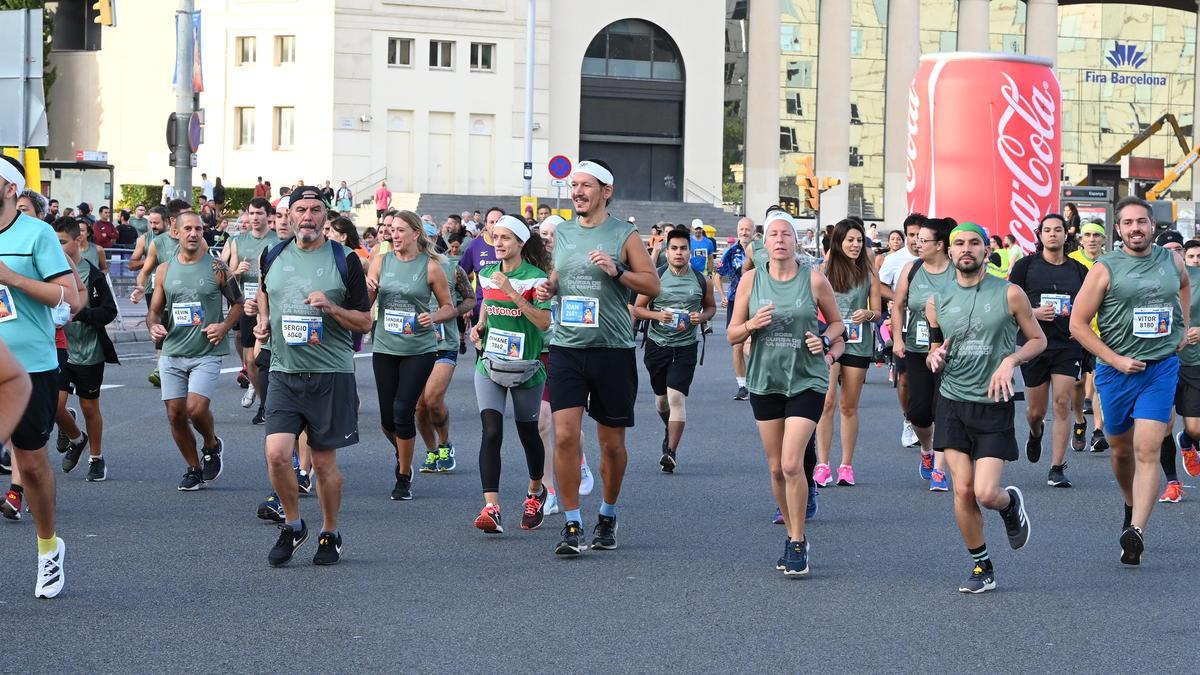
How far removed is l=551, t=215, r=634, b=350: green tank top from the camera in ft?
29.9

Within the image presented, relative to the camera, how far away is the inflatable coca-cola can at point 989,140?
25.9 m

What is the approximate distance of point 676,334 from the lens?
13.3 metres

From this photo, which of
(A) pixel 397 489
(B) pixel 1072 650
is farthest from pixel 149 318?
(B) pixel 1072 650

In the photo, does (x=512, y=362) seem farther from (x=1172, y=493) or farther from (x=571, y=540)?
(x=1172, y=493)

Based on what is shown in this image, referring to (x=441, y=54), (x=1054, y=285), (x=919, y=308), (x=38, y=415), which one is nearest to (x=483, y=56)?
(x=441, y=54)

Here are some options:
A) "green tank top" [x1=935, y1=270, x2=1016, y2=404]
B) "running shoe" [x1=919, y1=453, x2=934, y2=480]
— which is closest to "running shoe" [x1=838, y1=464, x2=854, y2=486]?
"running shoe" [x1=919, y1=453, x2=934, y2=480]

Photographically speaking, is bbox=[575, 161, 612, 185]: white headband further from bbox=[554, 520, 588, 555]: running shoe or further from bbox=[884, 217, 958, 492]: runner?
bbox=[884, 217, 958, 492]: runner

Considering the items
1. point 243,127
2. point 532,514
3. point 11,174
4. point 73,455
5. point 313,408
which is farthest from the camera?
point 243,127

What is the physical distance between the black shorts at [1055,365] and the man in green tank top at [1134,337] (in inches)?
133

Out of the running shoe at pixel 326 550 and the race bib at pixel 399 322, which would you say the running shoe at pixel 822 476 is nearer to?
the race bib at pixel 399 322

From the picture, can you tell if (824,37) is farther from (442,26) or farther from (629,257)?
(629,257)

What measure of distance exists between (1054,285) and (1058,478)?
1587mm

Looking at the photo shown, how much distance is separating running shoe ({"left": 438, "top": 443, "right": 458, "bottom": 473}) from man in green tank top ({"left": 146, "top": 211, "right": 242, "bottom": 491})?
1738mm

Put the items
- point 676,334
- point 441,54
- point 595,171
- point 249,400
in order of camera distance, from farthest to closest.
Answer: point 441,54
point 249,400
point 676,334
point 595,171
